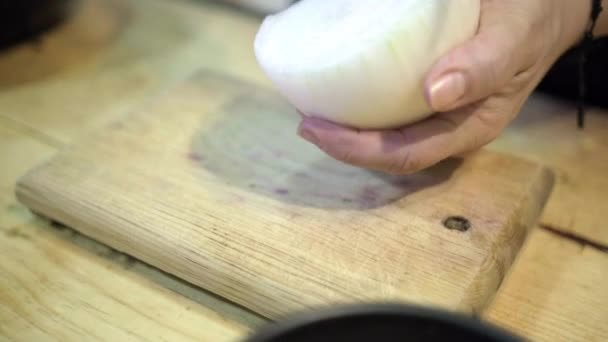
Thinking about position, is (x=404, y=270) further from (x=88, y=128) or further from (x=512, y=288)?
(x=88, y=128)

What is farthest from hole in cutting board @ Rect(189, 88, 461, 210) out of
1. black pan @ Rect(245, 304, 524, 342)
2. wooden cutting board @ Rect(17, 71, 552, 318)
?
black pan @ Rect(245, 304, 524, 342)

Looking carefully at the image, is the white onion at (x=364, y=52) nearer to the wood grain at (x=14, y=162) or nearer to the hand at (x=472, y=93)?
the hand at (x=472, y=93)

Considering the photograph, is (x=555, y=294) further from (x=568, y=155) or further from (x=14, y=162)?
(x=14, y=162)

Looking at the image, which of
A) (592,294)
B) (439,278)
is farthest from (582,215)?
(439,278)

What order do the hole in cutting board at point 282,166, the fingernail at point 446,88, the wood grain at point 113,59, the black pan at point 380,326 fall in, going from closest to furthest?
the black pan at point 380,326, the fingernail at point 446,88, the hole in cutting board at point 282,166, the wood grain at point 113,59

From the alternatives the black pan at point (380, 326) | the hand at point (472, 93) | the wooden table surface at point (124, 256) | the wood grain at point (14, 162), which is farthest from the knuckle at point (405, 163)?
the wood grain at point (14, 162)

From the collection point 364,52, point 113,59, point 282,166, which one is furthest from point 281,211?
point 113,59
